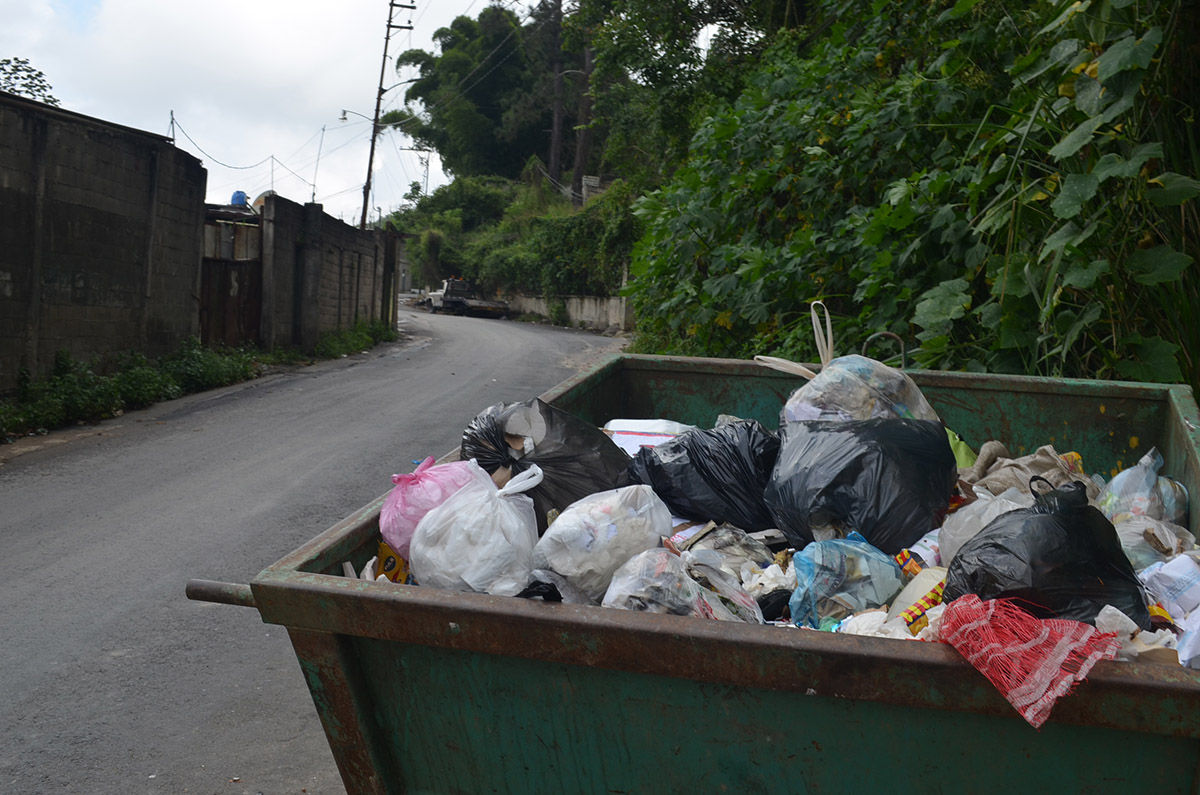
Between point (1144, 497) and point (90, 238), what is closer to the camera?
point (1144, 497)

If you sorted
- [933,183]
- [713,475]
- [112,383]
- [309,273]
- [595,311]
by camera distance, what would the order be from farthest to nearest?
[595,311]
[309,273]
[112,383]
[933,183]
[713,475]

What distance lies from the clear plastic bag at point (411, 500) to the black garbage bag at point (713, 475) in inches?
24.1

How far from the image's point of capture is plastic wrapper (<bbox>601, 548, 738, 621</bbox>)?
1480 mm

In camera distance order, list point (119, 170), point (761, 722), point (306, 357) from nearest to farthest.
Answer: point (761, 722) → point (119, 170) → point (306, 357)

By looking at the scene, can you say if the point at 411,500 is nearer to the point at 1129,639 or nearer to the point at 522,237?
the point at 1129,639

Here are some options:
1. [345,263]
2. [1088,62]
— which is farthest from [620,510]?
[345,263]

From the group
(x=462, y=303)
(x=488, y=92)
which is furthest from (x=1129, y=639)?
(x=488, y=92)

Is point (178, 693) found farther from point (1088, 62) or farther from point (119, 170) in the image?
point (119, 170)

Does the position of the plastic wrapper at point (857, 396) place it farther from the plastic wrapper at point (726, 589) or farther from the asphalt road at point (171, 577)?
the asphalt road at point (171, 577)

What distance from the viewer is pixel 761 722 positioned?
50.3 inches

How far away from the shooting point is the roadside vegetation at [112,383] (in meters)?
7.99

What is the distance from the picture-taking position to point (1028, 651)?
1160mm

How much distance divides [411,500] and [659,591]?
0.63 meters

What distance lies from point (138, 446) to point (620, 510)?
6.93 m
